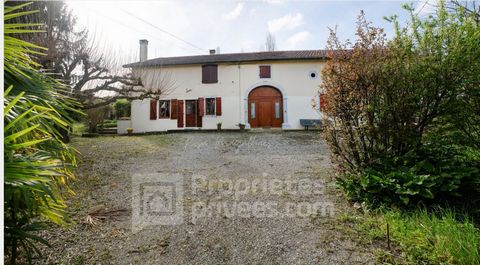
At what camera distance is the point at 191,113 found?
15.5m

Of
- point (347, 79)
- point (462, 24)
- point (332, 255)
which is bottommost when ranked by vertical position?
point (332, 255)

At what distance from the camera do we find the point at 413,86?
3361 millimetres

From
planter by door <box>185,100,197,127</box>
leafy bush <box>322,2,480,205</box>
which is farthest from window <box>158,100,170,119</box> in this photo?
leafy bush <box>322,2,480,205</box>

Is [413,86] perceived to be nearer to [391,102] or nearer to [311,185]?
[391,102]

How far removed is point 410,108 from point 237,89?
479 inches

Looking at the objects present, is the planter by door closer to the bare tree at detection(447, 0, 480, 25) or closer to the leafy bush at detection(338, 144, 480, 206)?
the leafy bush at detection(338, 144, 480, 206)

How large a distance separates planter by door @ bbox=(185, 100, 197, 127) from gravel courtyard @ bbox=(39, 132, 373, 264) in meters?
9.79

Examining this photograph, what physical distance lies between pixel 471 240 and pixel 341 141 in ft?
6.31

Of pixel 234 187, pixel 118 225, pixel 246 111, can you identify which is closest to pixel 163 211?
pixel 118 225

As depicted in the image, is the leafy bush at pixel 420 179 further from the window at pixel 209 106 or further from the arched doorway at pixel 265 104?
the window at pixel 209 106

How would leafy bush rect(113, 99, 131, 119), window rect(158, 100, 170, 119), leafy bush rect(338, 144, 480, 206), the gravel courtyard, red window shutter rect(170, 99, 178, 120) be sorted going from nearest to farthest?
the gravel courtyard → leafy bush rect(338, 144, 480, 206) → red window shutter rect(170, 99, 178, 120) → window rect(158, 100, 170, 119) → leafy bush rect(113, 99, 131, 119)

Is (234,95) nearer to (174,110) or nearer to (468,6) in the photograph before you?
(174,110)
